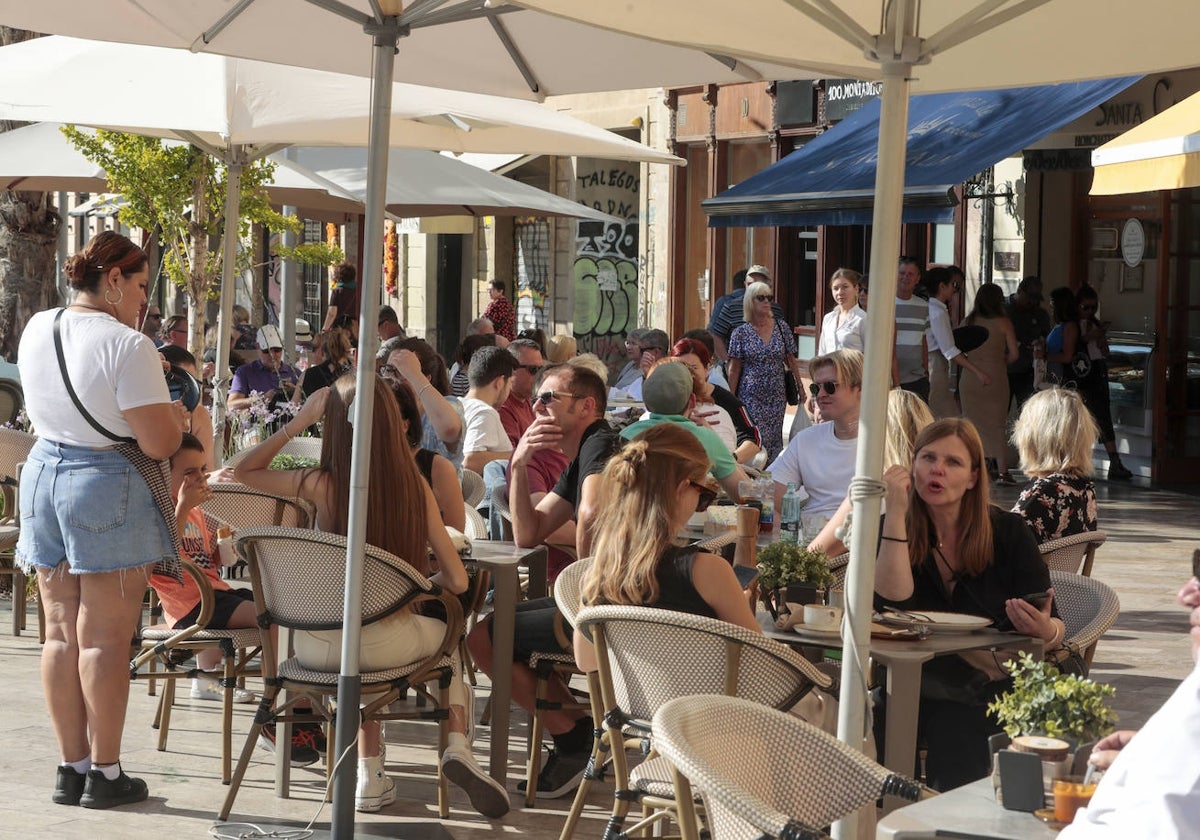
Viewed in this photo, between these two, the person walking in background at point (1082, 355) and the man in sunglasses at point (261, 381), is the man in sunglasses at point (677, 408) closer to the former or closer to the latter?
the man in sunglasses at point (261, 381)

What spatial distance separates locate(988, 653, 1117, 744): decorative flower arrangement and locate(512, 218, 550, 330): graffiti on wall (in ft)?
71.5

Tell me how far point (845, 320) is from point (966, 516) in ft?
26.8

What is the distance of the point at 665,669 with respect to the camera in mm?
4336

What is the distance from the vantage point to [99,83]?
7.31 m

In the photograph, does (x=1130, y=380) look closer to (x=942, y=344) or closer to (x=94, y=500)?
(x=942, y=344)

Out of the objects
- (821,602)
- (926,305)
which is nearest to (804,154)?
(926,305)

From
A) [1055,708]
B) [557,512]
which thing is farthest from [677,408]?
[1055,708]

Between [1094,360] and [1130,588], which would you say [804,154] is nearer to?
[1094,360]

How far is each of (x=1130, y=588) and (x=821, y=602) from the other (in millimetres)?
5905

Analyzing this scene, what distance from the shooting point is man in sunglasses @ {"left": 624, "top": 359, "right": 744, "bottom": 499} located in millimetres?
7012

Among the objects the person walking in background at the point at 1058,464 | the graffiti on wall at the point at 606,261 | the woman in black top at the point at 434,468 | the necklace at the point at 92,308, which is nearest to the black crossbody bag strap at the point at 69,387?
the necklace at the point at 92,308

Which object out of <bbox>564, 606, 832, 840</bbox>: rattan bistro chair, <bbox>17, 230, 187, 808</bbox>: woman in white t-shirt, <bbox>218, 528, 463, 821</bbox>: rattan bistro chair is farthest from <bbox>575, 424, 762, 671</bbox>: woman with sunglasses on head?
<bbox>17, 230, 187, 808</bbox>: woman in white t-shirt

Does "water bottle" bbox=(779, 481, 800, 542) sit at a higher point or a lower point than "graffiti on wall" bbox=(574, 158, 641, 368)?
lower

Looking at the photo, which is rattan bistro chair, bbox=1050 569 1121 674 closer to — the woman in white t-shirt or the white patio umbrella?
the woman in white t-shirt
